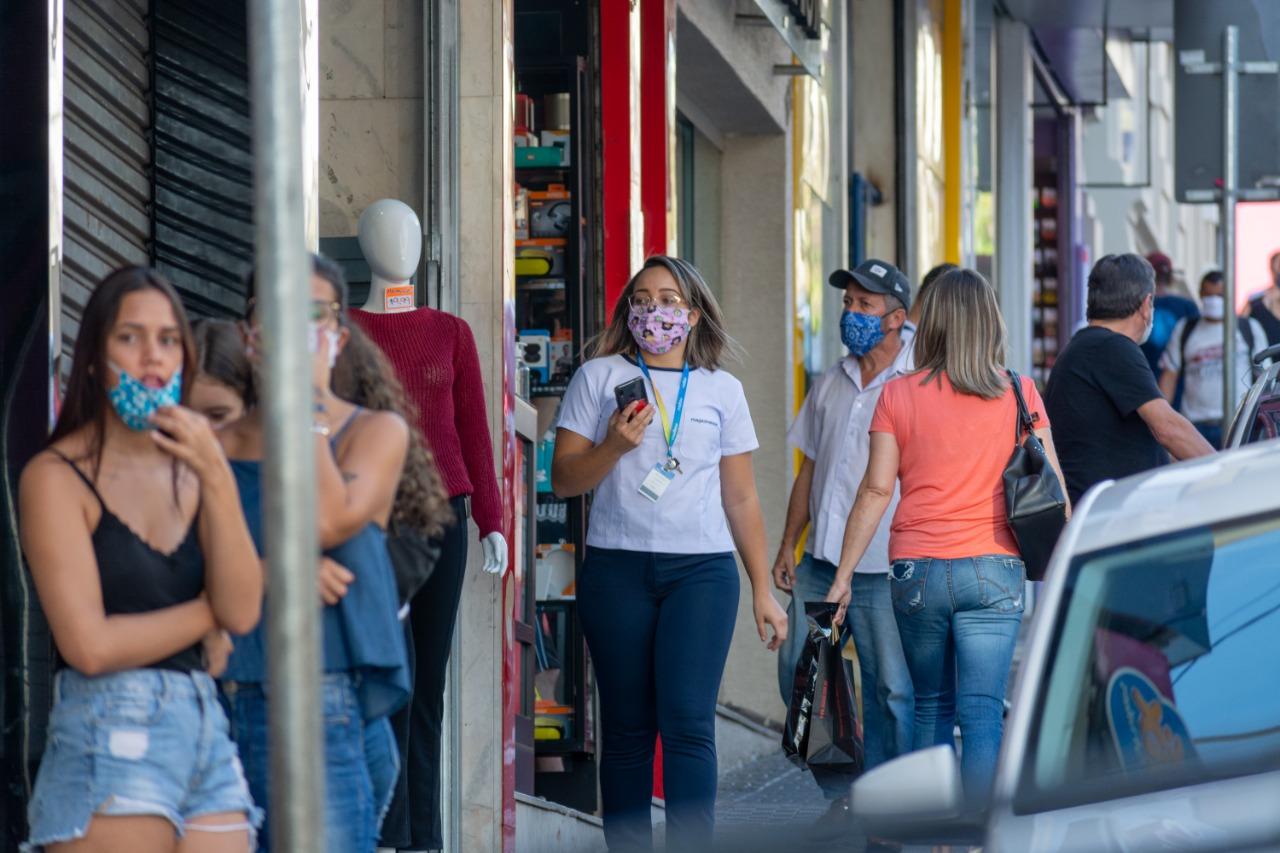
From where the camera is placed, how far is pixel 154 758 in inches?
145

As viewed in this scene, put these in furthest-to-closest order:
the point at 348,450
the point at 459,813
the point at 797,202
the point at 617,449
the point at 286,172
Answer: the point at 797,202 → the point at 459,813 → the point at 617,449 → the point at 348,450 → the point at 286,172

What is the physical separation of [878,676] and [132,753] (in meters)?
4.09

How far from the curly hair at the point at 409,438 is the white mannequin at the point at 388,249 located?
242 cm

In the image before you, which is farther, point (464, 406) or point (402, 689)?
point (464, 406)

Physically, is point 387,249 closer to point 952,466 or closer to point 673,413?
point 673,413

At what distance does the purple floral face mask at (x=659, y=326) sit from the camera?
6.52 metres

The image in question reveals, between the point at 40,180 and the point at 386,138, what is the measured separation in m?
2.57

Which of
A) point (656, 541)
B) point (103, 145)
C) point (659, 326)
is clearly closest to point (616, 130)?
point (659, 326)

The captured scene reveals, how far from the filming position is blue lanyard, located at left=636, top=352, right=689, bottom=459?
645 cm

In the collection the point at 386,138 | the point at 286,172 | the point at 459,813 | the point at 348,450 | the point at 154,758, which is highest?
the point at 386,138

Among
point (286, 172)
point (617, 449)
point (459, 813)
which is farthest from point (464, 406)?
point (286, 172)

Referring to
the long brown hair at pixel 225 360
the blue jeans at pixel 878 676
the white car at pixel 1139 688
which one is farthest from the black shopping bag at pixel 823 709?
the long brown hair at pixel 225 360

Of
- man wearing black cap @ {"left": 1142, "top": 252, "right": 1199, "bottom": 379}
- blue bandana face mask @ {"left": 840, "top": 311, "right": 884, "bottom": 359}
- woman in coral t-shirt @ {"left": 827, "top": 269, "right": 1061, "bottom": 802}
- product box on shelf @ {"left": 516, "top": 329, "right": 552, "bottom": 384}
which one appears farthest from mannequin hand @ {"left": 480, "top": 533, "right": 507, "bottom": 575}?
man wearing black cap @ {"left": 1142, "top": 252, "right": 1199, "bottom": 379}

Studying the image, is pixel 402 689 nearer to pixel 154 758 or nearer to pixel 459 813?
pixel 154 758
